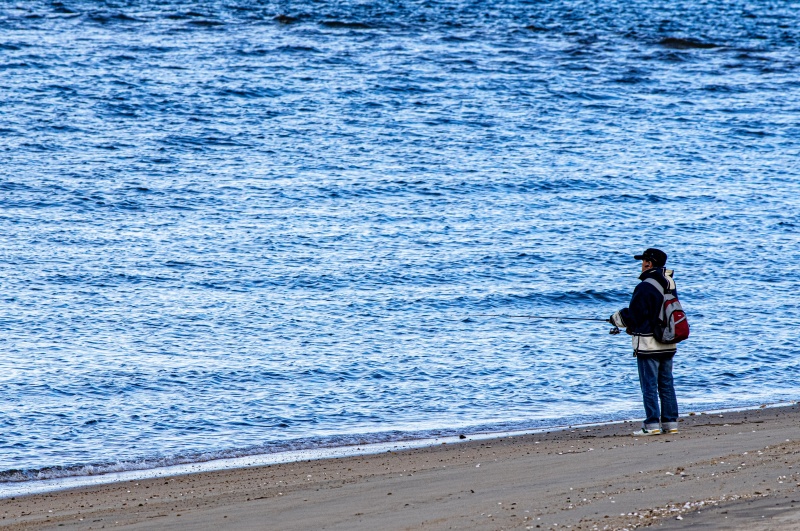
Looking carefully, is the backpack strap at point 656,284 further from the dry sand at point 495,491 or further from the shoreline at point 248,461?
the shoreline at point 248,461

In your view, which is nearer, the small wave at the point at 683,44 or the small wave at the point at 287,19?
the small wave at the point at 287,19

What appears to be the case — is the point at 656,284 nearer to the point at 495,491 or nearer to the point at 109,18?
the point at 495,491

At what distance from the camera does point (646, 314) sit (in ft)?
29.4

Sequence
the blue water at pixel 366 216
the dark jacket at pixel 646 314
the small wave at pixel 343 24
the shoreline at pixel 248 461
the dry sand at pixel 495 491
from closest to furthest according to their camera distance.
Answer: the dry sand at pixel 495 491 → the shoreline at pixel 248 461 → the dark jacket at pixel 646 314 → the blue water at pixel 366 216 → the small wave at pixel 343 24

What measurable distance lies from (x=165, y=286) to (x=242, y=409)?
15.8 ft

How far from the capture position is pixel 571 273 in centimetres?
1647

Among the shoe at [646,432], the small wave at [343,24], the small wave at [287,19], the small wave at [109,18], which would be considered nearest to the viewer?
the shoe at [646,432]

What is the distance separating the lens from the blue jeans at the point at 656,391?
914 cm

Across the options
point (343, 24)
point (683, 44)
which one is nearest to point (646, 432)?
point (343, 24)

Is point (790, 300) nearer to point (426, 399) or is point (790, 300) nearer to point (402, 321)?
point (402, 321)

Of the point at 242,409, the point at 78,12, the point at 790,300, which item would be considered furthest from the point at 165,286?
the point at 78,12

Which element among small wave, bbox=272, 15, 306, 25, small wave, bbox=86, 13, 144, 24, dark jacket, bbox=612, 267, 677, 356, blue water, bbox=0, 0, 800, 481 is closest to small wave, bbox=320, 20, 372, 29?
blue water, bbox=0, 0, 800, 481

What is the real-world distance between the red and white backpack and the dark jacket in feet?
0.09

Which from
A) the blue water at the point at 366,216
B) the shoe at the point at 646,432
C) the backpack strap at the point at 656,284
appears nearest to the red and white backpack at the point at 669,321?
the backpack strap at the point at 656,284
